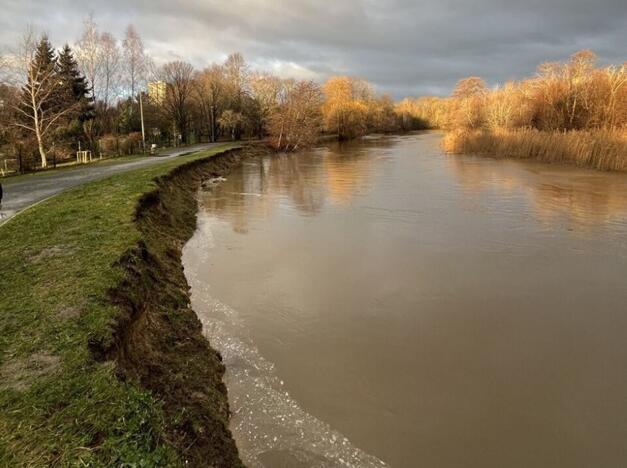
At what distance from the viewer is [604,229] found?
37.9 feet

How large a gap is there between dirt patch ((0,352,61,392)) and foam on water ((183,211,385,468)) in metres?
1.80

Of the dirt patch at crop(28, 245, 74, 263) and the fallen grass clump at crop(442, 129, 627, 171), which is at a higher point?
the fallen grass clump at crop(442, 129, 627, 171)

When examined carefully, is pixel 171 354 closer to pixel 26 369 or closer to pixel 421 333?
pixel 26 369

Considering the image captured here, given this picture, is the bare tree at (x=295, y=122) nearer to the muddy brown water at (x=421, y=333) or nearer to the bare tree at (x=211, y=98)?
the bare tree at (x=211, y=98)

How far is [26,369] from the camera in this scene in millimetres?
3488

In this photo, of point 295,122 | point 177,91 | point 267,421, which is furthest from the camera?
point 177,91

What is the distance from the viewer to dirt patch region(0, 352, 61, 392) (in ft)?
10.9

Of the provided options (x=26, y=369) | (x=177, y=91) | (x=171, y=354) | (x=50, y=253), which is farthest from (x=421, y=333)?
(x=177, y=91)

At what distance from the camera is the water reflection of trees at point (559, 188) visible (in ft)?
43.4

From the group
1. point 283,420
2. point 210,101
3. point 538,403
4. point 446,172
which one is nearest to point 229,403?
point 283,420

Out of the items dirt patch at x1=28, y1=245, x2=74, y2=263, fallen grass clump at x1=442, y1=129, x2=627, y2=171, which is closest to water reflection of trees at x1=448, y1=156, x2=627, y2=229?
fallen grass clump at x1=442, y1=129, x2=627, y2=171

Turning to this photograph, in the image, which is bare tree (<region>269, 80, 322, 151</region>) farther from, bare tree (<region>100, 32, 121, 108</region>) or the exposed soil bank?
the exposed soil bank

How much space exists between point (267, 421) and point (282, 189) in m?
15.7

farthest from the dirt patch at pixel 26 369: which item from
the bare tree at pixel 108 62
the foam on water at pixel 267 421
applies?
→ the bare tree at pixel 108 62
